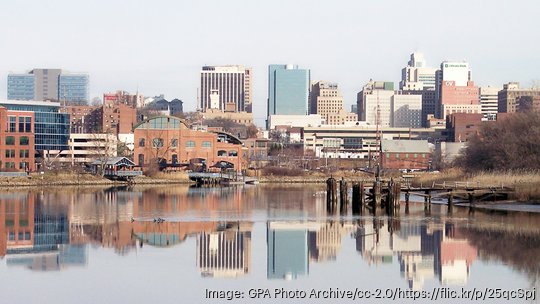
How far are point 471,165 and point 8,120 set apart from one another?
54341mm

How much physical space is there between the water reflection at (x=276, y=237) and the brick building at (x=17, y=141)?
51.8 metres

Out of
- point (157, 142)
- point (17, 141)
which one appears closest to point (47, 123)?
point (17, 141)

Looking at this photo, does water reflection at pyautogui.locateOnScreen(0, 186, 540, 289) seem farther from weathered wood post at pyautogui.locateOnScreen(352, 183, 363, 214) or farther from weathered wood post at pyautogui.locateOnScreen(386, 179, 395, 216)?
weathered wood post at pyautogui.locateOnScreen(352, 183, 363, 214)

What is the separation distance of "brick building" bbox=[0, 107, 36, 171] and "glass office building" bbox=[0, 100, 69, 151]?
38.7 ft

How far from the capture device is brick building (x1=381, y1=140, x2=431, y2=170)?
16050cm

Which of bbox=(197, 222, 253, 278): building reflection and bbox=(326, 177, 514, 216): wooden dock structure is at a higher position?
bbox=(326, 177, 514, 216): wooden dock structure

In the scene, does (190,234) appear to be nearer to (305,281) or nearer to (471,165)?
(305,281)

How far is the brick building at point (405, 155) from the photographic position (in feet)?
527

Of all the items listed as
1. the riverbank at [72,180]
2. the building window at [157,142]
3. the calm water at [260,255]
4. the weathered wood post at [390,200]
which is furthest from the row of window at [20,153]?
the weathered wood post at [390,200]

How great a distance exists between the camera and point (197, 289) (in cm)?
3181

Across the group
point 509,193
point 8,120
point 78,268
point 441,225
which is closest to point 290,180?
point 8,120

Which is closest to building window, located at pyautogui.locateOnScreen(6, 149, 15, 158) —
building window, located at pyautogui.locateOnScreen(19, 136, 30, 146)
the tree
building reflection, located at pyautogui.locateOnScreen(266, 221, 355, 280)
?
building window, located at pyautogui.locateOnScreen(19, 136, 30, 146)

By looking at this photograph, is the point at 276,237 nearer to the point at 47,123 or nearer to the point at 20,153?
the point at 20,153

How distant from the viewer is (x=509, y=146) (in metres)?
79.8
